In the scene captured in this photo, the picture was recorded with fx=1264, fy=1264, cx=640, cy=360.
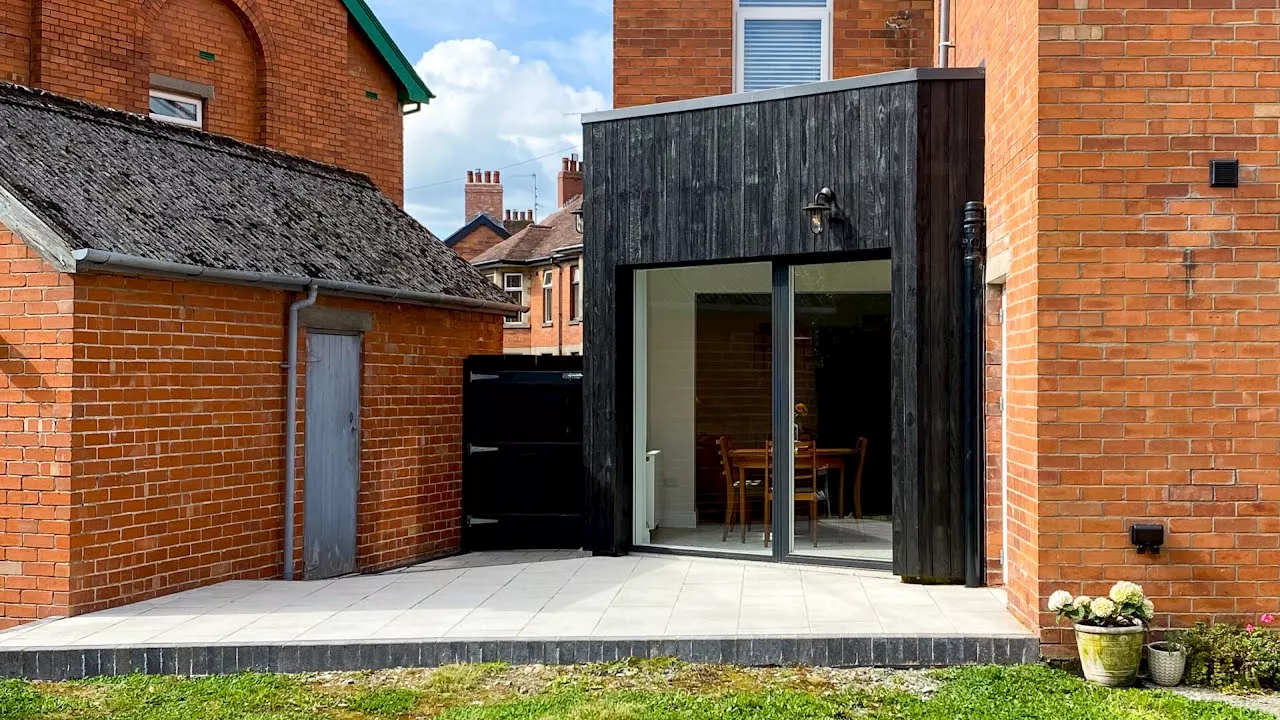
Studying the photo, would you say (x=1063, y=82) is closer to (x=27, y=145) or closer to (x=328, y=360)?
(x=328, y=360)

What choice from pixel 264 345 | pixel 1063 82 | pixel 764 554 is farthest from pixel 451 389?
pixel 1063 82

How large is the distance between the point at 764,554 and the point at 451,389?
3.81 metres

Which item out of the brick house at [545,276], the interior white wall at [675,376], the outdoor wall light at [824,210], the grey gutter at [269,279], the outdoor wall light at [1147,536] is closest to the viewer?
the outdoor wall light at [1147,536]

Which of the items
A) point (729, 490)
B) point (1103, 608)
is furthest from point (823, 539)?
point (1103, 608)

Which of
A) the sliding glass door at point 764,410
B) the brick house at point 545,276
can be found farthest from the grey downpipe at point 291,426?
the brick house at point 545,276

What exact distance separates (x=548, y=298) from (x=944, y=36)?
27.4 metres

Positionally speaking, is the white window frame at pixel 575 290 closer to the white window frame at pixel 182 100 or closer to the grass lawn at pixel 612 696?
the white window frame at pixel 182 100

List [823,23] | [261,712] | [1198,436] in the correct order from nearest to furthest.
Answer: [261,712] < [1198,436] < [823,23]

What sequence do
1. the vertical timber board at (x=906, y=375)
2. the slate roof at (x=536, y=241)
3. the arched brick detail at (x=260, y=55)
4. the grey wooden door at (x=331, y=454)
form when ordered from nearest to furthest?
the vertical timber board at (x=906, y=375) → the grey wooden door at (x=331, y=454) → the arched brick detail at (x=260, y=55) → the slate roof at (x=536, y=241)

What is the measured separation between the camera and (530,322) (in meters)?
38.1

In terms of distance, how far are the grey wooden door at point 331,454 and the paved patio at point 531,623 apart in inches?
44.0

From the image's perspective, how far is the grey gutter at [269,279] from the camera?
7.95 m

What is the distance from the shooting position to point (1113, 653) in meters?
6.72

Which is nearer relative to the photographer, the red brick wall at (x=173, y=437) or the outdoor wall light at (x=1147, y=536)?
the outdoor wall light at (x=1147, y=536)
